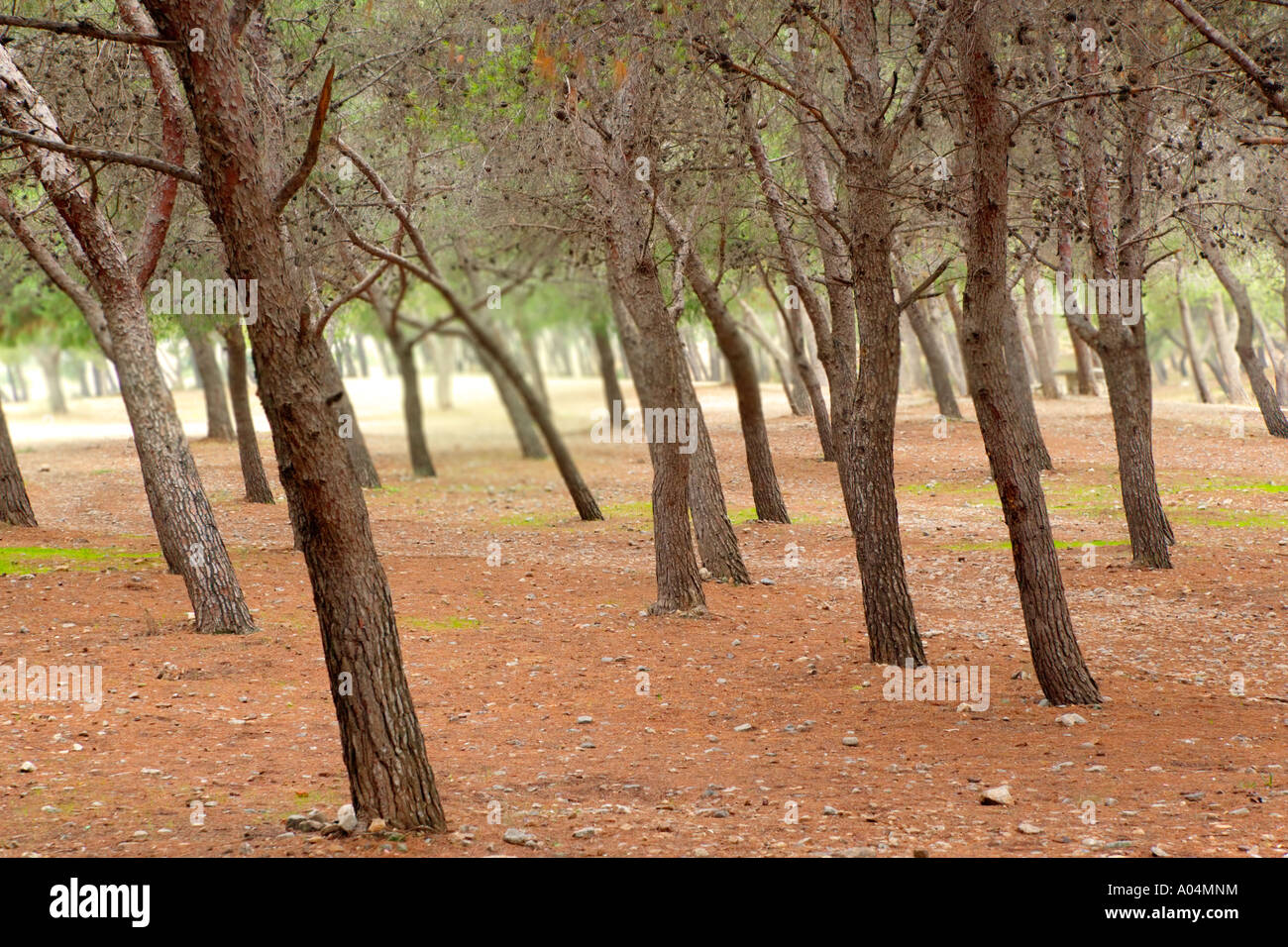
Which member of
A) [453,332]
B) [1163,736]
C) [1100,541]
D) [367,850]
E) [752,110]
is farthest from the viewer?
[1100,541]

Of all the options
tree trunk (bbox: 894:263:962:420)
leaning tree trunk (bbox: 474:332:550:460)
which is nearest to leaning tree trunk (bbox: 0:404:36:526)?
leaning tree trunk (bbox: 474:332:550:460)

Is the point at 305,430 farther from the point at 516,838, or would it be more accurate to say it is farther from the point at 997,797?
the point at 997,797

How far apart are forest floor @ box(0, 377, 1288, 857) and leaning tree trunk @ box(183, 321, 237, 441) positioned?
963 centimetres

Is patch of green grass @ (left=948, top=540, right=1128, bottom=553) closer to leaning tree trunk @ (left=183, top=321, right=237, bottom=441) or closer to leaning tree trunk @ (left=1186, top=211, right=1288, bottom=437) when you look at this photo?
leaning tree trunk @ (left=1186, top=211, right=1288, bottom=437)

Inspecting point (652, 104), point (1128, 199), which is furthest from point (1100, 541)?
point (652, 104)

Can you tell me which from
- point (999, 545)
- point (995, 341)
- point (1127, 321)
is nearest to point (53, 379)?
point (999, 545)

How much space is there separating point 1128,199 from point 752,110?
4198 mm

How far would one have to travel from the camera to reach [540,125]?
41.7ft

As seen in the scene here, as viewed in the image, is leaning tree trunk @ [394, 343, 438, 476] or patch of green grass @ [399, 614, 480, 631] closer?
leaning tree trunk @ [394, 343, 438, 476]

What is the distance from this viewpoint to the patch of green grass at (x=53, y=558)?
13258 millimetres

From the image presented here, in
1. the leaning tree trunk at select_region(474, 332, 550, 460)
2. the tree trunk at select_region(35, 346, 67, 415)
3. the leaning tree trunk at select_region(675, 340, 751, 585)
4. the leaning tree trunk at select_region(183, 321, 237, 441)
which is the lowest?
the leaning tree trunk at select_region(675, 340, 751, 585)

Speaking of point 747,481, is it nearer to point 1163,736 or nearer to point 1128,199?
point 1128,199

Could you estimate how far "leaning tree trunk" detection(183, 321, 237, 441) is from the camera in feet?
90.5

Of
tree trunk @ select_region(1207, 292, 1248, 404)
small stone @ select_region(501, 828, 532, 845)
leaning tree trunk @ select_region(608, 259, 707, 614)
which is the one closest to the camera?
small stone @ select_region(501, 828, 532, 845)
